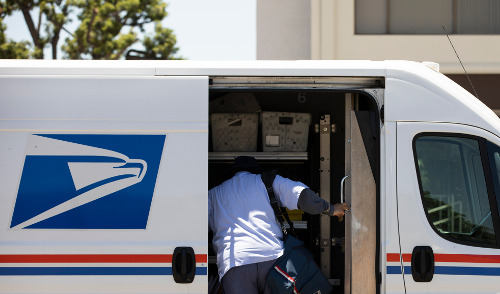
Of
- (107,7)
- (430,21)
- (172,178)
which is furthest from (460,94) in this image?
(107,7)

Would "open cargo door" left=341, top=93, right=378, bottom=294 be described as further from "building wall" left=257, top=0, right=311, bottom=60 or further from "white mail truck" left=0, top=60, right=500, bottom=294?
"building wall" left=257, top=0, right=311, bottom=60

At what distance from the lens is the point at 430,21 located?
12.9 meters

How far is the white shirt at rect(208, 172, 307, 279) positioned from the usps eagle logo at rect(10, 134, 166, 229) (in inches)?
27.4

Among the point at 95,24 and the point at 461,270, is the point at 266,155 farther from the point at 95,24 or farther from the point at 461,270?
the point at 95,24

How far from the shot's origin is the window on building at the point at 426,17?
12.9 meters

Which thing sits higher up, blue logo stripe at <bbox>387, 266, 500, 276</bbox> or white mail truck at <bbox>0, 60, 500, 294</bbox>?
white mail truck at <bbox>0, 60, 500, 294</bbox>

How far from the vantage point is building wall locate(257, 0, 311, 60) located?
1413 cm

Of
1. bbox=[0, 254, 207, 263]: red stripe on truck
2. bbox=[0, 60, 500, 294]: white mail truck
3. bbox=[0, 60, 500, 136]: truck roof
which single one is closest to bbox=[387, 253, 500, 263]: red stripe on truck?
bbox=[0, 60, 500, 294]: white mail truck

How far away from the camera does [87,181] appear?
4695mm

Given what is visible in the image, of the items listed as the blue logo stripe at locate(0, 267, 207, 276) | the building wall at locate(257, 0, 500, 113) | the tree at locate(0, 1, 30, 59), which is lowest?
the blue logo stripe at locate(0, 267, 207, 276)

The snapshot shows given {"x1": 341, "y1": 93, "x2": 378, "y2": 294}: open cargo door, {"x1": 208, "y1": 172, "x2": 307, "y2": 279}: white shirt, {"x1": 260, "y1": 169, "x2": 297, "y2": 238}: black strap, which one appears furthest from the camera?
{"x1": 260, "y1": 169, "x2": 297, "y2": 238}: black strap

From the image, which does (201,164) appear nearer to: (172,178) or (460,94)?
(172,178)

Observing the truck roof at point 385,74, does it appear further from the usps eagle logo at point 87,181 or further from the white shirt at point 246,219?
the white shirt at point 246,219

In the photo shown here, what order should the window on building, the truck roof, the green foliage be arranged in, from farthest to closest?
1. the green foliage
2. the window on building
3. the truck roof
